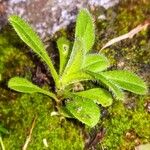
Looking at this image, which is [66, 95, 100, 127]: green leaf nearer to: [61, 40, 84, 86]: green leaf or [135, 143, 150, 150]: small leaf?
[61, 40, 84, 86]: green leaf

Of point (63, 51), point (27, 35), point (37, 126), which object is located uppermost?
point (27, 35)

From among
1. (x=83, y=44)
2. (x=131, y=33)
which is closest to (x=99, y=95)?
(x=83, y=44)

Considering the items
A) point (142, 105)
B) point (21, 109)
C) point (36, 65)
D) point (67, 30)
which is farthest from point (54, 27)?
point (142, 105)

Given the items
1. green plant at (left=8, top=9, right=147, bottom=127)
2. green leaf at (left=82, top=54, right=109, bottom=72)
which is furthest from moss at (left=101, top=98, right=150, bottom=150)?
green leaf at (left=82, top=54, right=109, bottom=72)

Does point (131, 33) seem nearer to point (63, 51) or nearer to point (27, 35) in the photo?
point (63, 51)

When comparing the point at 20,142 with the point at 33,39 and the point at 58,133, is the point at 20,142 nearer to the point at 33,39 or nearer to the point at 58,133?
the point at 58,133

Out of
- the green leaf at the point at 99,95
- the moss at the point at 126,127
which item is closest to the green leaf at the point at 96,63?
the green leaf at the point at 99,95
